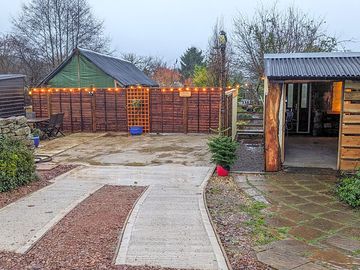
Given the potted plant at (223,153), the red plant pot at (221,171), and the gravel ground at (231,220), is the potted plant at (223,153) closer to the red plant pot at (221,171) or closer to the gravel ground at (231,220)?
the red plant pot at (221,171)

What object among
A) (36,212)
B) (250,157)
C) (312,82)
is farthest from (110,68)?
(36,212)

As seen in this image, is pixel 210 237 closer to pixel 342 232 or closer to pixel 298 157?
pixel 342 232

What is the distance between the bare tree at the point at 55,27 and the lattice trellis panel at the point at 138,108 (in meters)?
13.0

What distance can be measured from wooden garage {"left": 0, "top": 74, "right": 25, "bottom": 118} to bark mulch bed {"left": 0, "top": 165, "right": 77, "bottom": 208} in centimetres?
523

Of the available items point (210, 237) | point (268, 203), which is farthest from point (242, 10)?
point (210, 237)

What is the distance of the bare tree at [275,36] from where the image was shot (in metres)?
19.3

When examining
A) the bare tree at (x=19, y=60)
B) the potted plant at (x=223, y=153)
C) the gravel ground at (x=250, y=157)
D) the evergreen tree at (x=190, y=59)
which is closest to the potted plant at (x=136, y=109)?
the gravel ground at (x=250, y=157)

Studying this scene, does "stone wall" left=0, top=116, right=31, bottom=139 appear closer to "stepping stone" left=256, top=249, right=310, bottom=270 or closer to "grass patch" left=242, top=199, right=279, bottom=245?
"grass patch" left=242, top=199, right=279, bottom=245

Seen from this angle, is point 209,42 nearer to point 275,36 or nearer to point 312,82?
point 275,36

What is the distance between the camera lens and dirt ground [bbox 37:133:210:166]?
9.52 metres

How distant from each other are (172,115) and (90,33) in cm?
1483

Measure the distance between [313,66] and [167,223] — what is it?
5155mm

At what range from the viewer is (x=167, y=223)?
474cm

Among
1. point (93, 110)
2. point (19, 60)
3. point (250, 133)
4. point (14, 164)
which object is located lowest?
point (250, 133)
